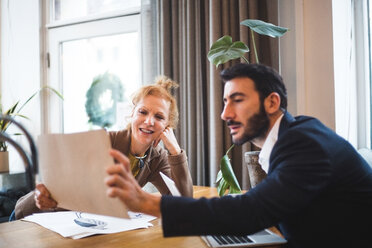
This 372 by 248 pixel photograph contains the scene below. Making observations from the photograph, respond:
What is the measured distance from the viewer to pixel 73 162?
947mm

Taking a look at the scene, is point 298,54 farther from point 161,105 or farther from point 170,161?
point 170,161

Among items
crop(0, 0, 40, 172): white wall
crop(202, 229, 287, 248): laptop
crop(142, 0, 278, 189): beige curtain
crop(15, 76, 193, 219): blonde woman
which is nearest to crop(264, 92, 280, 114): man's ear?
crop(202, 229, 287, 248): laptop

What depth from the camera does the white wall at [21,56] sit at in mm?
3586

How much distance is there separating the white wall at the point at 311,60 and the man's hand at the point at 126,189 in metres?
1.57

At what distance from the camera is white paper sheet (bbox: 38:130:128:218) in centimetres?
87

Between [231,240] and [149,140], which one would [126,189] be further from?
[149,140]

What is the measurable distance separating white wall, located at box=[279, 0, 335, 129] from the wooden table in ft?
4.42

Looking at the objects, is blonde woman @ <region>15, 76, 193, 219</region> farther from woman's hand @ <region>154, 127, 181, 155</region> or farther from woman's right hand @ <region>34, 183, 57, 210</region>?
woman's right hand @ <region>34, 183, 57, 210</region>

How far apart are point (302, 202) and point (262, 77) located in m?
0.42

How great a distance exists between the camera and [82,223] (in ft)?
4.25

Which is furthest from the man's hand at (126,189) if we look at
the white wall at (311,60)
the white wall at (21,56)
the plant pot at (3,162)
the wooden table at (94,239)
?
the white wall at (21,56)

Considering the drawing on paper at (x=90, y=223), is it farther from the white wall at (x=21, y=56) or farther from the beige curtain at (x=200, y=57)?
the white wall at (x=21, y=56)

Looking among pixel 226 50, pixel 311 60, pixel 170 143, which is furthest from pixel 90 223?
pixel 311 60

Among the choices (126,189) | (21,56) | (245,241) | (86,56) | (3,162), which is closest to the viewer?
(126,189)
